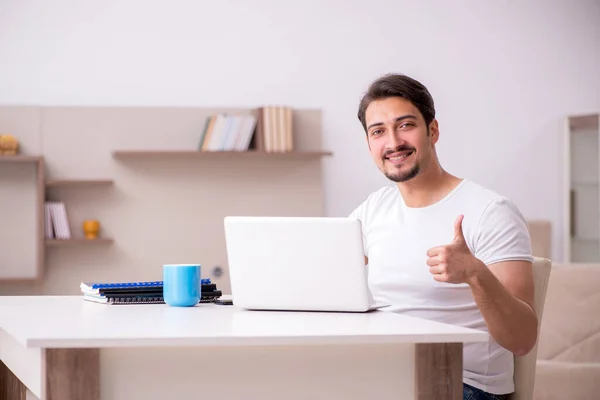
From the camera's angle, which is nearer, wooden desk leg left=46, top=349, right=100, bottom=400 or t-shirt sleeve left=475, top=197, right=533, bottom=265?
wooden desk leg left=46, top=349, right=100, bottom=400

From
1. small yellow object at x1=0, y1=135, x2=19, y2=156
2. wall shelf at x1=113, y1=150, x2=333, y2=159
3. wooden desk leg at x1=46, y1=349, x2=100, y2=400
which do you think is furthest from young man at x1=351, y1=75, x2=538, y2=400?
small yellow object at x1=0, y1=135, x2=19, y2=156

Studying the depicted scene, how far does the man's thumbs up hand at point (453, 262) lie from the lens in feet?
5.83

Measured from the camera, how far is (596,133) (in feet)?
A: 18.5

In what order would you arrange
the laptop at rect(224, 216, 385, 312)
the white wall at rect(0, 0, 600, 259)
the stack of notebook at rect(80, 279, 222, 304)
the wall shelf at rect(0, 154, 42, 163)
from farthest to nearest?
the white wall at rect(0, 0, 600, 259)
the wall shelf at rect(0, 154, 42, 163)
the stack of notebook at rect(80, 279, 222, 304)
the laptop at rect(224, 216, 385, 312)

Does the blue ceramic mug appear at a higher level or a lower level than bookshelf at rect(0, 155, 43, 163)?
lower

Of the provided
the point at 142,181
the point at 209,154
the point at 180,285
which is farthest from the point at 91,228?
the point at 180,285

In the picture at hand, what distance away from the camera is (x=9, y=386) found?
8.64 feet

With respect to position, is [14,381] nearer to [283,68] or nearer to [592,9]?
[283,68]

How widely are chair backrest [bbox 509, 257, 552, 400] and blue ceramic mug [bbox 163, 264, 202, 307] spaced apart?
843 mm

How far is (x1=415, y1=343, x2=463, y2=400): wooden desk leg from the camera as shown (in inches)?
63.1

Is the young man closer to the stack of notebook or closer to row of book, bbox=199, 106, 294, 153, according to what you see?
the stack of notebook

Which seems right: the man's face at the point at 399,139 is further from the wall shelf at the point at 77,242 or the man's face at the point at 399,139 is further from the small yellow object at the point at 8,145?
the small yellow object at the point at 8,145

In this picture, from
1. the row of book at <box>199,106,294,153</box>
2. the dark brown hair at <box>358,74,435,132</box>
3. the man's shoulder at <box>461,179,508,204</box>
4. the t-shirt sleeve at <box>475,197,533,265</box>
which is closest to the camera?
the t-shirt sleeve at <box>475,197,533,265</box>

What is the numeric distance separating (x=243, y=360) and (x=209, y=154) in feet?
11.8
